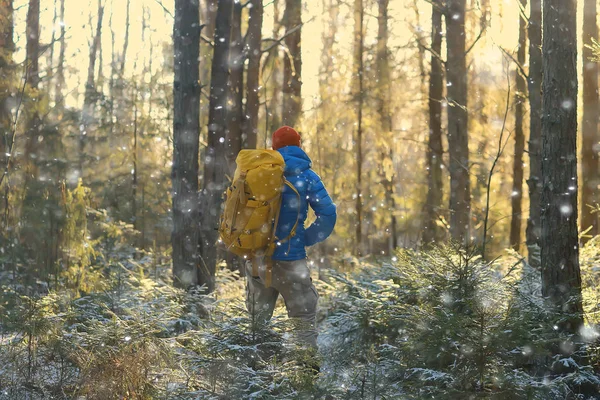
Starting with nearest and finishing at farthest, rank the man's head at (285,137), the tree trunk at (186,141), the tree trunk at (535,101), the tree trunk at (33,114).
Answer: the man's head at (285,137), the tree trunk at (186,141), the tree trunk at (535,101), the tree trunk at (33,114)

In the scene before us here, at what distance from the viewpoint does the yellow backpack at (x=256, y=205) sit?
5.20 metres

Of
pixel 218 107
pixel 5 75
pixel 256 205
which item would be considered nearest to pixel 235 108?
pixel 218 107

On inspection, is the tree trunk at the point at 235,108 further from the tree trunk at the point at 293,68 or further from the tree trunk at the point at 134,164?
the tree trunk at the point at 134,164

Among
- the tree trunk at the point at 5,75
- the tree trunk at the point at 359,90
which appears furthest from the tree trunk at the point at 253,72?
the tree trunk at the point at 359,90

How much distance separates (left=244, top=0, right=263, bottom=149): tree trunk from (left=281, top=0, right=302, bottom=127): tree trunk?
0.78m

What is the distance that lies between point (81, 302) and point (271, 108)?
11.3 meters

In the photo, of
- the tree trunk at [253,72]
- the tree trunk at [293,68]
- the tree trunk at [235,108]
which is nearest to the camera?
the tree trunk at [235,108]

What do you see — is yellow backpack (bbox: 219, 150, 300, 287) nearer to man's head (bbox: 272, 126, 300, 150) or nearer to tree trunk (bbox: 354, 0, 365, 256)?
man's head (bbox: 272, 126, 300, 150)

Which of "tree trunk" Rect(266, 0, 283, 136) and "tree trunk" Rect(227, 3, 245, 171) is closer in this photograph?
"tree trunk" Rect(227, 3, 245, 171)

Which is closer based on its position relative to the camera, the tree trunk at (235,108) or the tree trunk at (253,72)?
the tree trunk at (235,108)

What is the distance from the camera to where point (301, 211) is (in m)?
5.40

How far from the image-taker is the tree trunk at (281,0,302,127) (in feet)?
49.9

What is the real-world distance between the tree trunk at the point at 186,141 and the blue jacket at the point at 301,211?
3.75m

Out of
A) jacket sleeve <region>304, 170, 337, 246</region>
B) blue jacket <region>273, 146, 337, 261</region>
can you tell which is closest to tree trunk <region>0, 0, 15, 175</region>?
blue jacket <region>273, 146, 337, 261</region>
